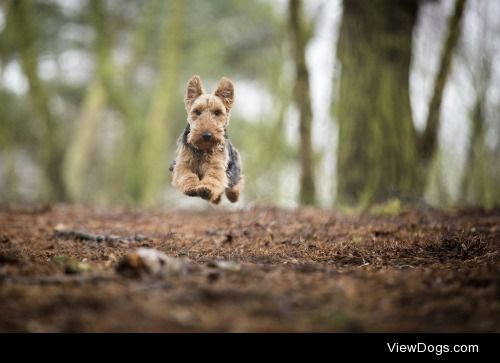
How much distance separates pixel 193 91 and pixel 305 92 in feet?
15.3

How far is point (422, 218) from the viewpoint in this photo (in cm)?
668

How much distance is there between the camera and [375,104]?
30.5 feet

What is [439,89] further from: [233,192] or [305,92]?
[233,192]

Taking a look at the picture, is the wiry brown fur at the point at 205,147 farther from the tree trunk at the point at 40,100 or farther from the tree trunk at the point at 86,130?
the tree trunk at the point at 86,130

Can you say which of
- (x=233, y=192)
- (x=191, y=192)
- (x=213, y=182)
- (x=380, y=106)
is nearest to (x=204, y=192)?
(x=191, y=192)

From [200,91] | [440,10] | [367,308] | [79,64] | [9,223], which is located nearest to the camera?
[367,308]

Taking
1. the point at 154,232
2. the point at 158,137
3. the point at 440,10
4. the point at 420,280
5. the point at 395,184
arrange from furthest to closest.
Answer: the point at 158,137, the point at 440,10, the point at 395,184, the point at 154,232, the point at 420,280

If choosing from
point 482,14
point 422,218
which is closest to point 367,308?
point 422,218

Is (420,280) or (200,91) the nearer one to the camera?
(420,280)

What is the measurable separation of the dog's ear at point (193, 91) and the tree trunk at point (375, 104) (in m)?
4.64

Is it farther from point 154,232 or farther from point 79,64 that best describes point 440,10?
point 79,64

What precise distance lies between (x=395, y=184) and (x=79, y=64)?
703 inches
